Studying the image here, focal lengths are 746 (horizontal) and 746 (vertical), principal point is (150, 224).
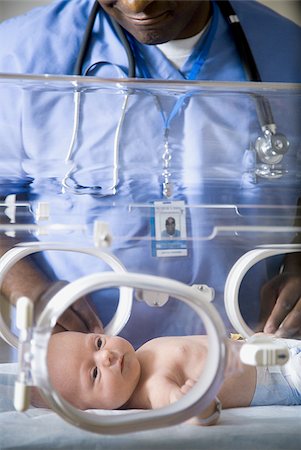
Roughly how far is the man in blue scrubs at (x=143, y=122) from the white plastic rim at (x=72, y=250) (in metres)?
0.01


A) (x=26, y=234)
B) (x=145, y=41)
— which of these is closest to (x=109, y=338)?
(x=26, y=234)

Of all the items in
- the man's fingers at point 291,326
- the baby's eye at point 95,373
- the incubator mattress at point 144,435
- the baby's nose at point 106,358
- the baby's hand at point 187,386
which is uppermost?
the man's fingers at point 291,326

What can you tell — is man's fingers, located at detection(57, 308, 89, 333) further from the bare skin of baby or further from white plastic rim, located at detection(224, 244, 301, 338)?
white plastic rim, located at detection(224, 244, 301, 338)

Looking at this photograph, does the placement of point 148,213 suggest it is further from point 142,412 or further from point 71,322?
point 142,412

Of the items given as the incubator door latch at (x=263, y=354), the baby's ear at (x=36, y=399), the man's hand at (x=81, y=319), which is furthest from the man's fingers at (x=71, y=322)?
the incubator door latch at (x=263, y=354)

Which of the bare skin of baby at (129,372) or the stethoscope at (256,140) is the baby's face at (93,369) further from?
the stethoscope at (256,140)

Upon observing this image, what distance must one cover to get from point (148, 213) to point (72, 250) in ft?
0.48

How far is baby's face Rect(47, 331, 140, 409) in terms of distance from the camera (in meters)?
0.95

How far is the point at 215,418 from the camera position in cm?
92

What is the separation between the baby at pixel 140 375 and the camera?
0.95 meters

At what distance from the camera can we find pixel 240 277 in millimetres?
1076

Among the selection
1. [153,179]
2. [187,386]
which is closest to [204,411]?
[187,386]

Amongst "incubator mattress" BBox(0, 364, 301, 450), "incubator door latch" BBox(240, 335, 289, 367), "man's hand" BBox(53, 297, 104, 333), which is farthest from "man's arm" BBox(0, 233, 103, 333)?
"incubator door latch" BBox(240, 335, 289, 367)

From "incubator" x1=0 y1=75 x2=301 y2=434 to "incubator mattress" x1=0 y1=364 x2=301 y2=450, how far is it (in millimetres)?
31
